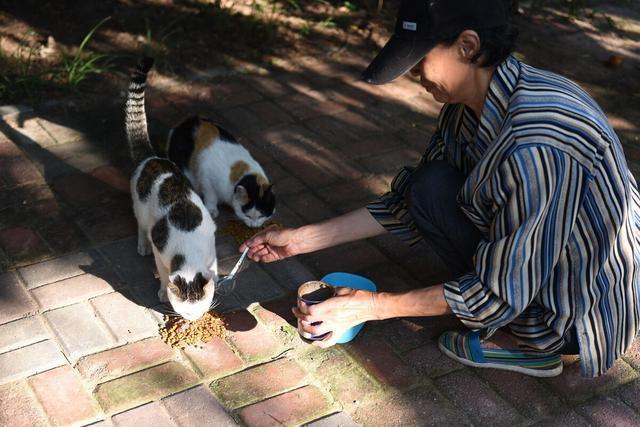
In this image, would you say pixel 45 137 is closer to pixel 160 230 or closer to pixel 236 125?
pixel 236 125

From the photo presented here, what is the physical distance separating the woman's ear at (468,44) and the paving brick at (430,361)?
128 cm

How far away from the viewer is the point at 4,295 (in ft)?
11.0

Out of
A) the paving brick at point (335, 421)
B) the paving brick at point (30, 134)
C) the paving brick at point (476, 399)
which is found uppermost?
the paving brick at point (476, 399)

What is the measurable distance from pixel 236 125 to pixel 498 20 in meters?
2.60

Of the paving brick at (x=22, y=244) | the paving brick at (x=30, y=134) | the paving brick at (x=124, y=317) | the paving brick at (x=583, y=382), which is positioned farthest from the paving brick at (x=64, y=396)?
the paving brick at (x=30, y=134)

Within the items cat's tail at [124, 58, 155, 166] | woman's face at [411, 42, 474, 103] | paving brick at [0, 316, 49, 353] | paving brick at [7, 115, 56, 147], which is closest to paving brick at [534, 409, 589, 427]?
woman's face at [411, 42, 474, 103]

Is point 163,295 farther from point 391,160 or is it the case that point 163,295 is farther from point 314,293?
point 391,160

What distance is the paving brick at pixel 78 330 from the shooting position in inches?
122

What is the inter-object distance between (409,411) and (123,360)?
114 centimetres

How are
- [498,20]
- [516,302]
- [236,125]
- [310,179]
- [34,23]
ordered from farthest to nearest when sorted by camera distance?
[34,23] → [236,125] → [310,179] → [516,302] → [498,20]

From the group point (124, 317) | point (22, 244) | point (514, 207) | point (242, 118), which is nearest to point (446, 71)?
point (514, 207)

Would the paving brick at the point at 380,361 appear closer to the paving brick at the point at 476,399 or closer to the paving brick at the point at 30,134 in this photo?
the paving brick at the point at 476,399

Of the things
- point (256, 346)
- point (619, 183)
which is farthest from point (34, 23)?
point (619, 183)

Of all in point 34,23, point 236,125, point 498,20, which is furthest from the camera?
point 34,23
